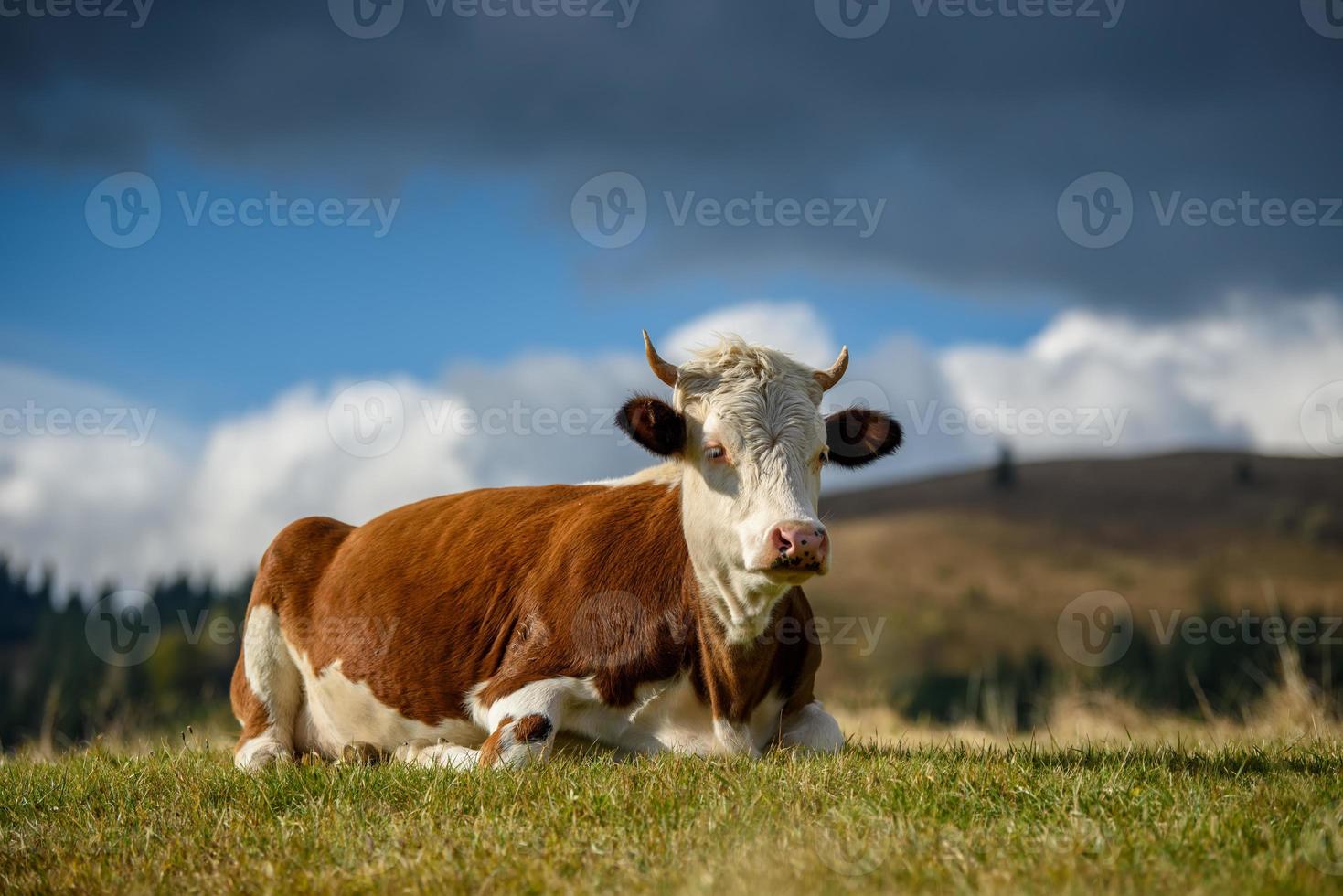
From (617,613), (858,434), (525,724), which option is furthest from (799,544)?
(525,724)

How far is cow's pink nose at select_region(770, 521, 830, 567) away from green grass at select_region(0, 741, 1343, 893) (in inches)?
44.3

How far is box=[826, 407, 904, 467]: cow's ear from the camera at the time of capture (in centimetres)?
825

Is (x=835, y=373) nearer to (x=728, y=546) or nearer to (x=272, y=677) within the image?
(x=728, y=546)

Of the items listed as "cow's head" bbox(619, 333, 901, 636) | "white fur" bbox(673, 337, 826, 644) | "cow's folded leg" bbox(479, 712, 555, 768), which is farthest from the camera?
"cow's folded leg" bbox(479, 712, 555, 768)

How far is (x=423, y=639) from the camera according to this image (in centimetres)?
876

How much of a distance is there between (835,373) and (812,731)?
240cm

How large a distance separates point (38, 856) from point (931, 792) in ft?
14.6

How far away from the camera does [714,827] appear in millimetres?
5395

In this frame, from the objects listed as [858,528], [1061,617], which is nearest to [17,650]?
[858,528]

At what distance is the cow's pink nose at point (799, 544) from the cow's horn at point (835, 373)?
1.63 m

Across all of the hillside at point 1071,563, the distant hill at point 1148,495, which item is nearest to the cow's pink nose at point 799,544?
the hillside at point 1071,563

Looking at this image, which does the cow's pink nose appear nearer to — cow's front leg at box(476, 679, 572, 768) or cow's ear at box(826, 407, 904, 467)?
cow's ear at box(826, 407, 904, 467)

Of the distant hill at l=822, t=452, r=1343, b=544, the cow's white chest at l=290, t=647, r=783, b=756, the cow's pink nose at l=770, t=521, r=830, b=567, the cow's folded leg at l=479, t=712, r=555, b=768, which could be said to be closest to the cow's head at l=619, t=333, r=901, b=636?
the cow's pink nose at l=770, t=521, r=830, b=567

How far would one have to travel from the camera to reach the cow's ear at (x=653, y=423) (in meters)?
7.64
